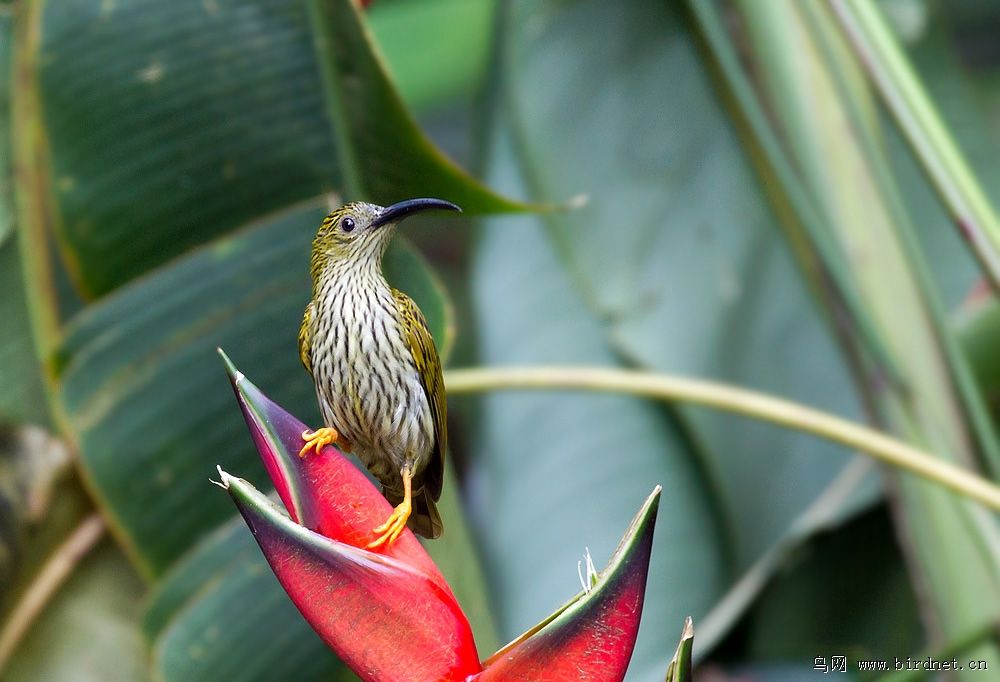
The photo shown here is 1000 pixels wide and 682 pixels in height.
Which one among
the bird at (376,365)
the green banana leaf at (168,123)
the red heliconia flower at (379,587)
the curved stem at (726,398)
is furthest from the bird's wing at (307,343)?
the curved stem at (726,398)

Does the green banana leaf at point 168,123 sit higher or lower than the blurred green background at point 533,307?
higher

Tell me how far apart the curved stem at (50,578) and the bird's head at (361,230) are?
37.1 inches

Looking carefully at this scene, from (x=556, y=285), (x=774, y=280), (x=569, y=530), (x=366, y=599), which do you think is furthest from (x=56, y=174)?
(x=774, y=280)

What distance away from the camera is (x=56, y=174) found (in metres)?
0.99

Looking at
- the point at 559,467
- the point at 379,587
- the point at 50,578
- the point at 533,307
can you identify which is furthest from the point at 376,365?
the point at 533,307

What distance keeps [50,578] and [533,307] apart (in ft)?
3.85

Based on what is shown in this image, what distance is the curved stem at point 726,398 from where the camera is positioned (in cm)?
99

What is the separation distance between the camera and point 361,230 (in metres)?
0.45

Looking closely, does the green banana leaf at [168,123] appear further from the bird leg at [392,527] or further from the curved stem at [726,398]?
the bird leg at [392,527]

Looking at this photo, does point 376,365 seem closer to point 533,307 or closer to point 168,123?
point 168,123

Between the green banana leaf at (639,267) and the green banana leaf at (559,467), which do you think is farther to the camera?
the green banana leaf at (639,267)

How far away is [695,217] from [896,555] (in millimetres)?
804

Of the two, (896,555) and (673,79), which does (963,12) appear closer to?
(673,79)

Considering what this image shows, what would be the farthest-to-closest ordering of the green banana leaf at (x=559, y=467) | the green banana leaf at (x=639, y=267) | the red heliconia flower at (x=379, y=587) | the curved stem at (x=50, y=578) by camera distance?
the green banana leaf at (x=639, y=267) → the green banana leaf at (x=559, y=467) → the curved stem at (x=50, y=578) → the red heliconia flower at (x=379, y=587)
